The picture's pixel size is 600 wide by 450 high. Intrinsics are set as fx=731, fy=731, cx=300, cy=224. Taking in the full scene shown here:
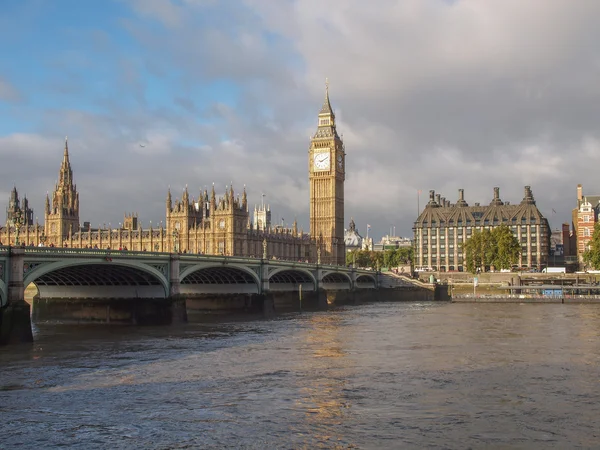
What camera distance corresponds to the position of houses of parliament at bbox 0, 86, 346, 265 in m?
127

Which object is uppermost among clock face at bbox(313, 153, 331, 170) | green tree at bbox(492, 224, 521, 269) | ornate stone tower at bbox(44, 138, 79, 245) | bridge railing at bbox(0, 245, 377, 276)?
clock face at bbox(313, 153, 331, 170)

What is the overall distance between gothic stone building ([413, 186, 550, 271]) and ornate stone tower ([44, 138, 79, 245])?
8491cm

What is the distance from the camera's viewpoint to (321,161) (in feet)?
573

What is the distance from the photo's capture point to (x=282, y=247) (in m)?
147

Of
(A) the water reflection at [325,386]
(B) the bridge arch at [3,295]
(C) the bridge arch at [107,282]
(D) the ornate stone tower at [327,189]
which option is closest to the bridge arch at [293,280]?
(C) the bridge arch at [107,282]

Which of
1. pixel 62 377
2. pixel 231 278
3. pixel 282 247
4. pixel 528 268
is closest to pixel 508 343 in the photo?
pixel 62 377

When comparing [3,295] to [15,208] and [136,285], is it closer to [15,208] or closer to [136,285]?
[136,285]

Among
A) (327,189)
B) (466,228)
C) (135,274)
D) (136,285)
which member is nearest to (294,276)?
(136,285)

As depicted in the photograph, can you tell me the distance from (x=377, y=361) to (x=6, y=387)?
62.7 feet

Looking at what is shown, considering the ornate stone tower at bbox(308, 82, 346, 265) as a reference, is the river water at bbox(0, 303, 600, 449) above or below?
below

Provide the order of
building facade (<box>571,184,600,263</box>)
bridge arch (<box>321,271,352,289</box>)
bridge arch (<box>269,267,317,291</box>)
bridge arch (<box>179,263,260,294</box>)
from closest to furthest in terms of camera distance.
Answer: bridge arch (<box>179,263,260,294</box>) < bridge arch (<box>269,267,317,291</box>) < bridge arch (<box>321,271,352,289</box>) < building facade (<box>571,184,600,263</box>)

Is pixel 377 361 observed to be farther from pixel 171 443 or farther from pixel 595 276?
pixel 595 276

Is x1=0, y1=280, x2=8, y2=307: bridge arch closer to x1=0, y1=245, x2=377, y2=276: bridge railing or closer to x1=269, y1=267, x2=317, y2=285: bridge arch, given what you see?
x1=0, y1=245, x2=377, y2=276: bridge railing

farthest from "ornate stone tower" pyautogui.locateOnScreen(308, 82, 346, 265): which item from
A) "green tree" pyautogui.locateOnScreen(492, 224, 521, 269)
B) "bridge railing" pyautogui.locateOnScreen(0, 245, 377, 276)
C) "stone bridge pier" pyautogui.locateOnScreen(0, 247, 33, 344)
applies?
"stone bridge pier" pyautogui.locateOnScreen(0, 247, 33, 344)
